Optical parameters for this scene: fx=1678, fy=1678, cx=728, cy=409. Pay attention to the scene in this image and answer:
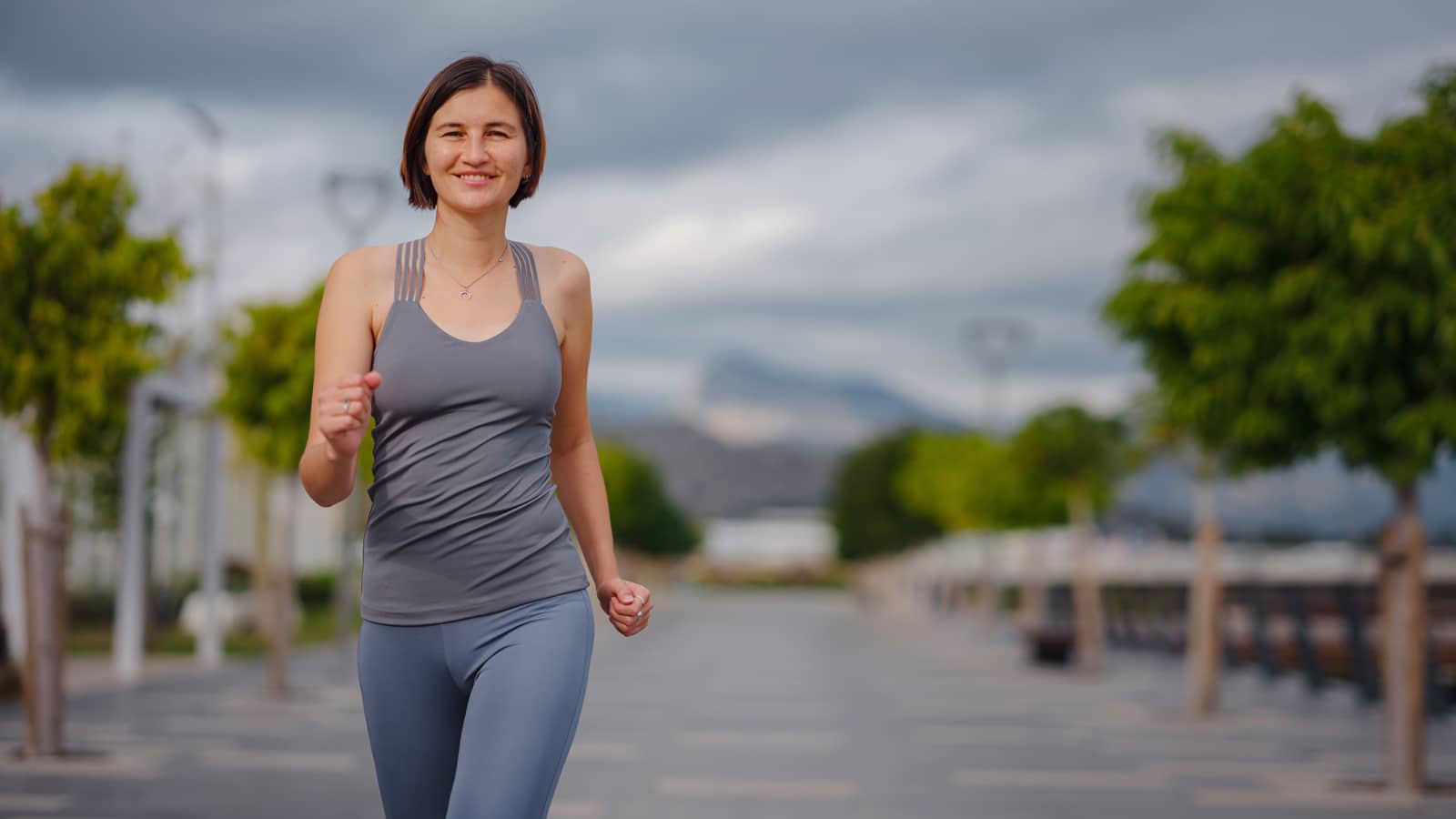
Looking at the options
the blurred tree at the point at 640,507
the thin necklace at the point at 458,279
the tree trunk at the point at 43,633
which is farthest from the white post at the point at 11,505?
the blurred tree at the point at 640,507

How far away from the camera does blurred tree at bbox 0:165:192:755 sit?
10367 millimetres

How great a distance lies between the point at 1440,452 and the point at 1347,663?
468 inches

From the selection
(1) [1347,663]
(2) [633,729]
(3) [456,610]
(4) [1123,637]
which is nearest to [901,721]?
(2) [633,729]

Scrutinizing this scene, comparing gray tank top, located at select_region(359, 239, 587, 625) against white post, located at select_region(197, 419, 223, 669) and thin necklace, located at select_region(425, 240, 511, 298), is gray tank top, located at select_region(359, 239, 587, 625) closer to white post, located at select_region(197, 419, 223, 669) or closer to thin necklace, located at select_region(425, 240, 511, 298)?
thin necklace, located at select_region(425, 240, 511, 298)

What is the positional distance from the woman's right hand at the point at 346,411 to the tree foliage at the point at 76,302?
29.7ft

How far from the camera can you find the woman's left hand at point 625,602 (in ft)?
9.57

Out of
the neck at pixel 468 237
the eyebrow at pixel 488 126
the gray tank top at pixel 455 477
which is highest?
the eyebrow at pixel 488 126

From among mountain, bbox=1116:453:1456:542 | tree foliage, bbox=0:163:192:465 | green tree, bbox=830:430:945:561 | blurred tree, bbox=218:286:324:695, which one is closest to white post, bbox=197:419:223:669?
blurred tree, bbox=218:286:324:695

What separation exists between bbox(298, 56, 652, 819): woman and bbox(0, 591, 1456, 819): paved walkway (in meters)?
5.89

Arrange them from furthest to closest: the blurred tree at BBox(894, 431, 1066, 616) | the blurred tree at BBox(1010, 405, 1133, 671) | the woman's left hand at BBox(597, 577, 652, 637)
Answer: the blurred tree at BBox(894, 431, 1066, 616)
the blurred tree at BBox(1010, 405, 1133, 671)
the woman's left hand at BBox(597, 577, 652, 637)

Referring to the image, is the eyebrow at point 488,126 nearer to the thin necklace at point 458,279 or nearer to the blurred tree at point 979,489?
the thin necklace at point 458,279

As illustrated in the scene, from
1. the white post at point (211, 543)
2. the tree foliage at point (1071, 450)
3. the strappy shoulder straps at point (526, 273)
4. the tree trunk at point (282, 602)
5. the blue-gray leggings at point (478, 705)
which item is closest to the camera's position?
the blue-gray leggings at point (478, 705)

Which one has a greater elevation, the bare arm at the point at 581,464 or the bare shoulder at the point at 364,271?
the bare shoulder at the point at 364,271

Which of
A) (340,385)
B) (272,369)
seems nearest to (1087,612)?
(272,369)
